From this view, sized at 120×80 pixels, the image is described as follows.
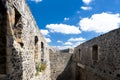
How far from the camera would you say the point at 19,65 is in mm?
5305

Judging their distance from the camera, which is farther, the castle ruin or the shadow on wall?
the shadow on wall

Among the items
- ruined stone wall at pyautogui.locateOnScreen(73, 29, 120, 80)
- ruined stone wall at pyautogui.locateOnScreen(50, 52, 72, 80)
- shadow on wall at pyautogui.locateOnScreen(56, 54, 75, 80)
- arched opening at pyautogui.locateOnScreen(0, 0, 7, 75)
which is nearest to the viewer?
arched opening at pyautogui.locateOnScreen(0, 0, 7, 75)

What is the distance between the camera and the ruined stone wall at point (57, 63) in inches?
699

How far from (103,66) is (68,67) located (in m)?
10.0

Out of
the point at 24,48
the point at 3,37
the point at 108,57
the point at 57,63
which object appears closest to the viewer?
the point at 3,37

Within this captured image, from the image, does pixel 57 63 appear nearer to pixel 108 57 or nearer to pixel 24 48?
pixel 108 57

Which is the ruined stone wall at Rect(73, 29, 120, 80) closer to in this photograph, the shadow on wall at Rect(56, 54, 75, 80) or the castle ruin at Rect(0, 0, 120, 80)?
the castle ruin at Rect(0, 0, 120, 80)

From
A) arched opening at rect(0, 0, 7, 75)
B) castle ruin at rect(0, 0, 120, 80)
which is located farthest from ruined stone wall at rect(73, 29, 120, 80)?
arched opening at rect(0, 0, 7, 75)

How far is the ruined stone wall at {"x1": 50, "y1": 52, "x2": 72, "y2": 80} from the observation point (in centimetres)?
1775

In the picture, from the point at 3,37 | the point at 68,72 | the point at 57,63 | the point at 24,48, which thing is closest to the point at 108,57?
the point at 24,48

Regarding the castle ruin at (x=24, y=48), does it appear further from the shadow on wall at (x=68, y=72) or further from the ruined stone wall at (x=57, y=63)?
the shadow on wall at (x=68, y=72)

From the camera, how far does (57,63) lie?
18078 millimetres

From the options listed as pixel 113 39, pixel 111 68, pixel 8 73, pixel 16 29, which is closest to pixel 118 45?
pixel 113 39

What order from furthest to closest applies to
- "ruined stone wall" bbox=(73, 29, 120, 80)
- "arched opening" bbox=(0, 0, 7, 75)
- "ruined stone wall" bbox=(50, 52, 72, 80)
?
"ruined stone wall" bbox=(50, 52, 72, 80)
"ruined stone wall" bbox=(73, 29, 120, 80)
"arched opening" bbox=(0, 0, 7, 75)
